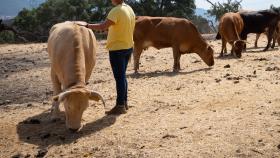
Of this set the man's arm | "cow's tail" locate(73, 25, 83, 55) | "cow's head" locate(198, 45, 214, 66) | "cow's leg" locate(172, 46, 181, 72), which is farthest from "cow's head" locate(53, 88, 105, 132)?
"cow's head" locate(198, 45, 214, 66)

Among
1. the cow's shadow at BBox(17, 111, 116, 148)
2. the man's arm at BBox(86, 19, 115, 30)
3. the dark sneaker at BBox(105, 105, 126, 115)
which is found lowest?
the cow's shadow at BBox(17, 111, 116, 148)

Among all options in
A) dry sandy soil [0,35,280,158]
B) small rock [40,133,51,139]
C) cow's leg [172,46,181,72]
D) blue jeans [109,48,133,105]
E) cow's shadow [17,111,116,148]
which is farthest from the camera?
cow's leg [172,46,181,72]

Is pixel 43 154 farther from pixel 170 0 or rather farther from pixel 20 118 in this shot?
pixel 170 0

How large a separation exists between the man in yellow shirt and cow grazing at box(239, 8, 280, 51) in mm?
10660

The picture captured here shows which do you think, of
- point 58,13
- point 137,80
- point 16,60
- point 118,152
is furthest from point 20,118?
point 58,13

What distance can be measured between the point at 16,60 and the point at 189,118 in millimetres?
10416

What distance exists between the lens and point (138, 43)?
14.5m

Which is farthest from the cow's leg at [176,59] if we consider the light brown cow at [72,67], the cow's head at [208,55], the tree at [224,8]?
the tree at [224,8]

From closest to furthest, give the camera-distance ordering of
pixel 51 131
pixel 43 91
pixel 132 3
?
pixel 51 131 < pixel 43 91 < pixel 132 3

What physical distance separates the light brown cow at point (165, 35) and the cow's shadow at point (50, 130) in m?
5.17

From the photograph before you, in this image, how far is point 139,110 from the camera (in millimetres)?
9852

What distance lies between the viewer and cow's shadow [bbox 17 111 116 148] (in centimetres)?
830

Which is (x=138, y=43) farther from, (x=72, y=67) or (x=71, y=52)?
(x=72, y=67)

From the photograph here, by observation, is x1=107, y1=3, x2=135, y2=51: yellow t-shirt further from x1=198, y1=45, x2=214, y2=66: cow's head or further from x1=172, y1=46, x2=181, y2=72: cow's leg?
x1=198, y1=45, x2=214, y2=66: cow's head
